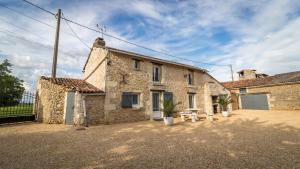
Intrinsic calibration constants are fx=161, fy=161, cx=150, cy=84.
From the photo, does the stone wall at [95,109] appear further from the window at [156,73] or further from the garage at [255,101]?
the garage at [255,101]

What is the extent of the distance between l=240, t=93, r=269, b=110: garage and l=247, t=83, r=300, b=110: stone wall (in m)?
0.58

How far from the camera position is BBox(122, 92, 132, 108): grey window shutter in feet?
35.9

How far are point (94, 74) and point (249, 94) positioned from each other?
19.4 metres

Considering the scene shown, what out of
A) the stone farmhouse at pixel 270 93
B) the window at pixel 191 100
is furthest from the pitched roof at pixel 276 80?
the window at pixel 191 100

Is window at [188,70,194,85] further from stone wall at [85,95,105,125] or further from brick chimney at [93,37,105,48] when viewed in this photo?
stone wall at [85,95,105,125]

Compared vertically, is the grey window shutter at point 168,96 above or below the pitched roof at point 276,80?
below

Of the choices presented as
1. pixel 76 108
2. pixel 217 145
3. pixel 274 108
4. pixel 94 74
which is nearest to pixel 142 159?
pixel 217 145

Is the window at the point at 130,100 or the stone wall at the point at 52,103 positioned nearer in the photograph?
the stone wall at the point at 52,103

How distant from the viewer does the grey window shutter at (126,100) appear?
10.9 meters

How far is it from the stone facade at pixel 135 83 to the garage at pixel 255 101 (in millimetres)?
8176

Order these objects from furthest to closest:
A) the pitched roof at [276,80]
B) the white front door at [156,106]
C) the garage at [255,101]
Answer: the garage at [255,101] → the pitched roof at [276,80] → the white front door at [156,106]

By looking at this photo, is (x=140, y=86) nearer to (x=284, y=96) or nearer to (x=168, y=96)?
(x=168, y=96)

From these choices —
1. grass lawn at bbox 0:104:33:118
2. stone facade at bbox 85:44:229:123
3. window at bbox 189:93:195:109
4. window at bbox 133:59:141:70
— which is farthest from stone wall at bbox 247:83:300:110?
grass lawn at bbox 0:104:33:118

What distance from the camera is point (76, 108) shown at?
938 centimetres
